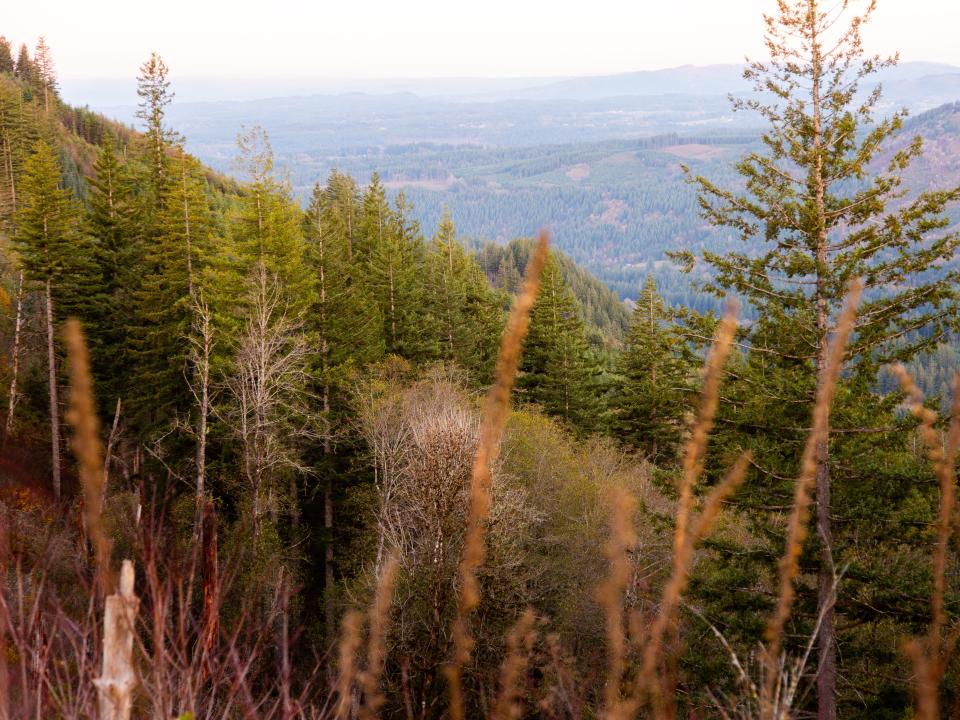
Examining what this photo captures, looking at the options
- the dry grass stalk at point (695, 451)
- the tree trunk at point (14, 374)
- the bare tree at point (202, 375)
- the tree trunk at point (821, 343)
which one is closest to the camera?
the dry grass stalk at point (695, 451)

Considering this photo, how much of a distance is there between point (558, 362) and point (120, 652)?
97.3ft

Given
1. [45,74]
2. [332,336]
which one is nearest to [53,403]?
[332,336]

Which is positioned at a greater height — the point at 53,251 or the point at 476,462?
the point at 476,462

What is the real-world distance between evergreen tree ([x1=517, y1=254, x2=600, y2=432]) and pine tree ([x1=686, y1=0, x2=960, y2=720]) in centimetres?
1925

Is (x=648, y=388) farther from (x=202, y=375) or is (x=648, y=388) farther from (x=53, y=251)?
(x=53, y=251)

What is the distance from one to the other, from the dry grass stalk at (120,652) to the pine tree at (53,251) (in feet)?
84.2

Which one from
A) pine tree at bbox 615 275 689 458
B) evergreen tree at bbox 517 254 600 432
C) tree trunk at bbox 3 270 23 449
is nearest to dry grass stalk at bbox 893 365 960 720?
pine tree at bbox 615 275 689 458

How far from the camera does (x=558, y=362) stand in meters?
31.3

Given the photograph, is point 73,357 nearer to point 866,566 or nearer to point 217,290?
point 866,566

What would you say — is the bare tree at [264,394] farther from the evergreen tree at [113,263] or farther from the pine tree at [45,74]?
the pine tree at [45,74]

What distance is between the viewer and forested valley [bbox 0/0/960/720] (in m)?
2.07

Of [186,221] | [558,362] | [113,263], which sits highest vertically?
[186,221]

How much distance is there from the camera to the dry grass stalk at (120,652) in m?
1.88

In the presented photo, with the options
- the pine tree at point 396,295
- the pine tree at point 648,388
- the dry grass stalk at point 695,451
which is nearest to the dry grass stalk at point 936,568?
the dry grass stalk at point 695,451
